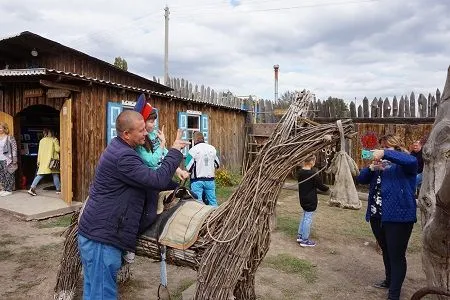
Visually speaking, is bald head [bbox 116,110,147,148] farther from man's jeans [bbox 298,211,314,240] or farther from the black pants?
man's jeans [bbox 298,211,314,240]

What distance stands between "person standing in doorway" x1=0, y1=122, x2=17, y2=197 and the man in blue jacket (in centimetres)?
712

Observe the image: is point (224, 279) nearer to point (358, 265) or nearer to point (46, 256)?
point (358, 265)

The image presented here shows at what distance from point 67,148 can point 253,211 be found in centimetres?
638

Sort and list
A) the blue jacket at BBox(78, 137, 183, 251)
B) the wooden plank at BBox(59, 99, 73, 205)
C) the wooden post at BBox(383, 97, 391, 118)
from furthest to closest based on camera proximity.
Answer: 1. the wooden post at BBox(383, 97, 391, 118)
2. the wooden plank at BBox(59, 99, 73, 205)
3. the blue jacket at BBox(78, 137, 183, 251)

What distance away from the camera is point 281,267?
487 cm

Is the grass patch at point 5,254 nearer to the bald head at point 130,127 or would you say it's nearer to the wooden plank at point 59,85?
the wooden plank at point 59,85

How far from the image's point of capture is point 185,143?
2619mm

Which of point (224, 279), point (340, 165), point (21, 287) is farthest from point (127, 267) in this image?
point (340, 165)

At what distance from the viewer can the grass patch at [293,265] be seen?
4663mm

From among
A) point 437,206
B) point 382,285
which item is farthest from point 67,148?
point 437,206

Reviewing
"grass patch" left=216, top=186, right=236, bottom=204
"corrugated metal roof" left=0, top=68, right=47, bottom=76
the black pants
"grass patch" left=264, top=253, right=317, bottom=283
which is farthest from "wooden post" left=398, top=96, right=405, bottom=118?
"corrugated metal roof" left=0, top=68, right=47, bottom=76

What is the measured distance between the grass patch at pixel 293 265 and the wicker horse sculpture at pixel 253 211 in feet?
7.17

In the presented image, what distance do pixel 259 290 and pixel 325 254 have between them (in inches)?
70.2

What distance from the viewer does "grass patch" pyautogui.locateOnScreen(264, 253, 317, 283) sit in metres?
4.66
